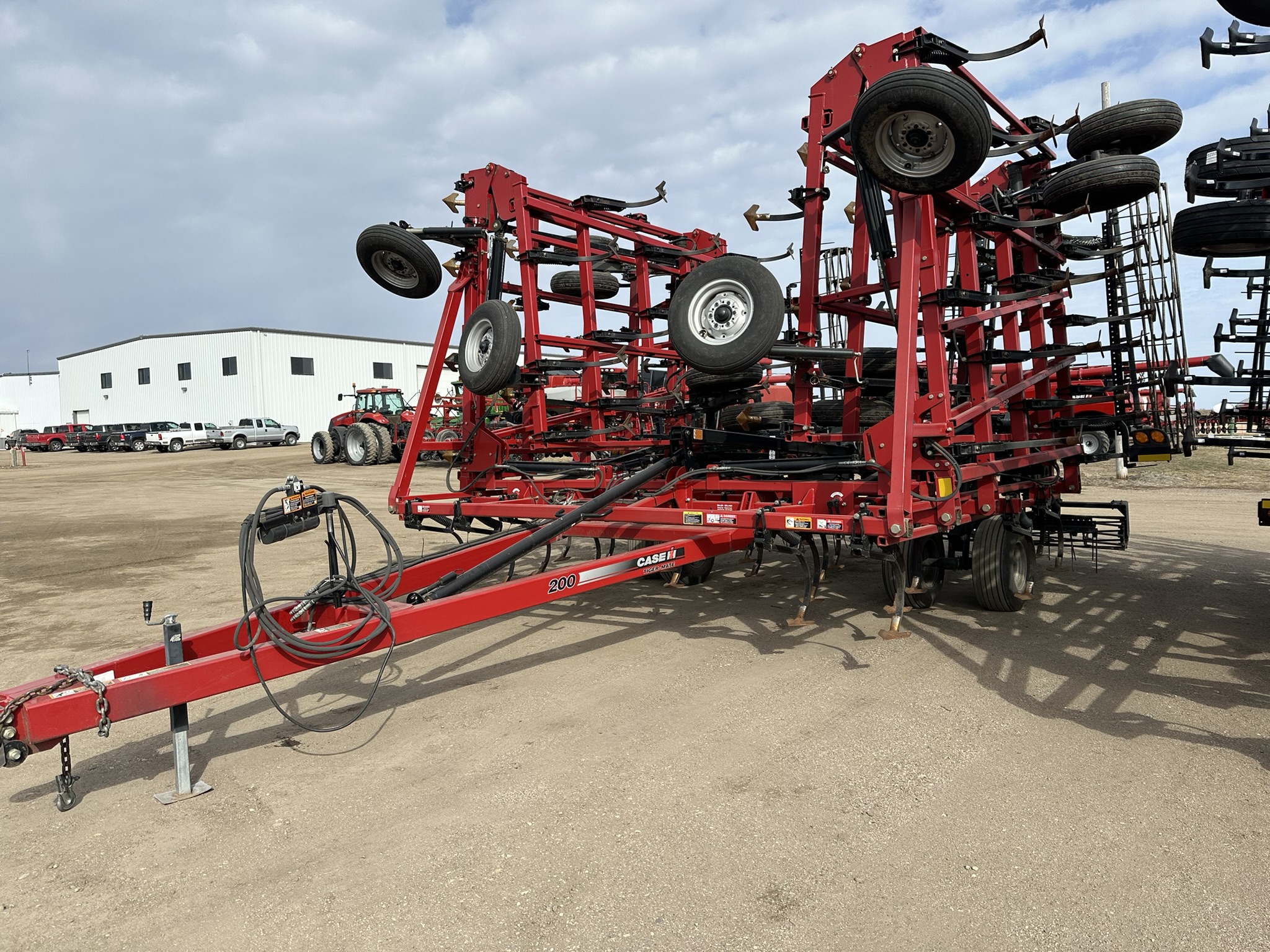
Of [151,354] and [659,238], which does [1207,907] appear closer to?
[659,238]

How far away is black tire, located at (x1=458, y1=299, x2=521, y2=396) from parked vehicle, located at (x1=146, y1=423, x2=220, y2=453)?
35953 mm

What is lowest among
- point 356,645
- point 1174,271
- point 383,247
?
point 356,645

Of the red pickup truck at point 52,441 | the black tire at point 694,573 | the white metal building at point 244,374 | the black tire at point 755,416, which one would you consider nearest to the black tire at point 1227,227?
the black tire at point 755,416

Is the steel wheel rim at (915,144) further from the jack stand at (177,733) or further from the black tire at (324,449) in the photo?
the black tire at (324,449)

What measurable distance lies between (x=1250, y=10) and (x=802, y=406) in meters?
3.48

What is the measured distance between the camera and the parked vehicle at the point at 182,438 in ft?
122

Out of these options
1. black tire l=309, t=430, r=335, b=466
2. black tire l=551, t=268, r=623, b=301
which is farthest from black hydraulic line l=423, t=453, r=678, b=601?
black tire l=309, t=430, r=335, b=466

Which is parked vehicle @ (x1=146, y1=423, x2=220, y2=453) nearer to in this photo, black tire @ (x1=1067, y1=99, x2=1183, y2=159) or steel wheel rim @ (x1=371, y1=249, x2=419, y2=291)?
steel wheel rim @ (x1=371, y1=249, x2=419, y2=291)

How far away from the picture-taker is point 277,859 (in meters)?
2.89

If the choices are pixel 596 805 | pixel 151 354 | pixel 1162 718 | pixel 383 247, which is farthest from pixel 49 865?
pixel 151 354

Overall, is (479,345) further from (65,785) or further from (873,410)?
(65,785)

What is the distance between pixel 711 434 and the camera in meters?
6.14

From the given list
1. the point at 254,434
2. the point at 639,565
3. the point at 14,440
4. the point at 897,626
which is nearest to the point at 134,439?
the point at 254,434

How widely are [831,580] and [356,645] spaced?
510 centimetres
